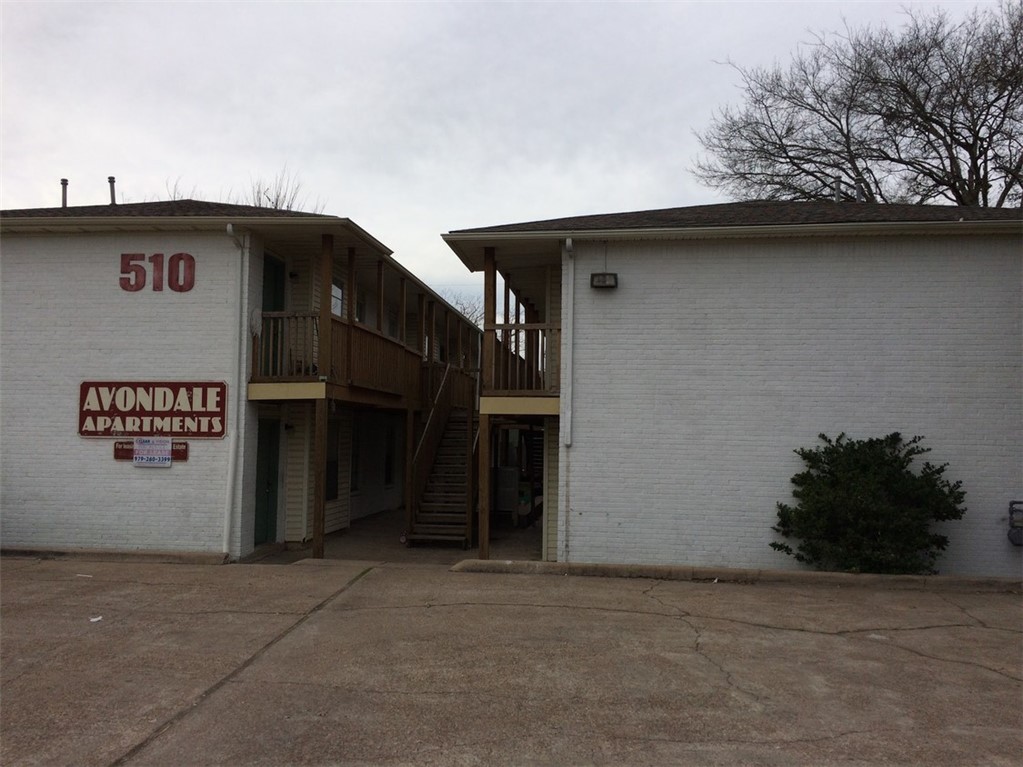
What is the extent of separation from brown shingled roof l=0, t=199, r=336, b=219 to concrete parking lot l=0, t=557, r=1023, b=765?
5.11 metres

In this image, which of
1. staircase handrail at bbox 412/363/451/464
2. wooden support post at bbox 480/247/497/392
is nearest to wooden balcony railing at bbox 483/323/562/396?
wooden support post at bbox 480/247/497/392

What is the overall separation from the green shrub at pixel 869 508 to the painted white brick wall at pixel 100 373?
7667 millimetres

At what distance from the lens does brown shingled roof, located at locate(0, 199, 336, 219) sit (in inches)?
435

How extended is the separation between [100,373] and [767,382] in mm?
9319

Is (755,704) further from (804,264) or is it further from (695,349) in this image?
(804,264)

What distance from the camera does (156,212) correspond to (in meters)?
11.5

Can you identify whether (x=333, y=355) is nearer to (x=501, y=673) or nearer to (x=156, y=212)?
(x=156, y=212)

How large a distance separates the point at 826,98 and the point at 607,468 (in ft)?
53.9

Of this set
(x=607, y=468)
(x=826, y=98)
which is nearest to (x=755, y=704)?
(x=607, y=468)

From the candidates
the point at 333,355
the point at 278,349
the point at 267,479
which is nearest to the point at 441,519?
the point at 267,479

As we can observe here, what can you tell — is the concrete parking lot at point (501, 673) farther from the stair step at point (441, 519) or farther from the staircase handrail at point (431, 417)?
the staircase handrail at point (431, 417)

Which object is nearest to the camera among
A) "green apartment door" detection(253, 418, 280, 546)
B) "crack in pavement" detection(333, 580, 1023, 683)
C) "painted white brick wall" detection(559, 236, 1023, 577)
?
"crack in pavement" detection(333, 580, 1023, 683)

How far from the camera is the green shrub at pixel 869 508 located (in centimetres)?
938

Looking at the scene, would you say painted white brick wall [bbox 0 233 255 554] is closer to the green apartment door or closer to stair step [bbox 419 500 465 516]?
the green apartment door
